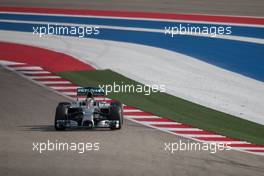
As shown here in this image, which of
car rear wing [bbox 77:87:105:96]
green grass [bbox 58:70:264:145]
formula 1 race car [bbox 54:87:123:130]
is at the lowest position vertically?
green grass [bbox 58:70:264:145]

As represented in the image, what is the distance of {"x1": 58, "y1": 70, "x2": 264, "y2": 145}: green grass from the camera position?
25.2m

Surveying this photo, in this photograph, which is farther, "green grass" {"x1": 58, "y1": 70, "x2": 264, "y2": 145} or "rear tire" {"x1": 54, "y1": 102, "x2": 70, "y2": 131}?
"green grass" {"x1": 58, "y1": 70, "x2": 264, "y2": 145}

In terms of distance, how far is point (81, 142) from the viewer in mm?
21969

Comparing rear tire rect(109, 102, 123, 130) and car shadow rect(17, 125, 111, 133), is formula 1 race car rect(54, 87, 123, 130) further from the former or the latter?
car shadow rect(17, 125, 111, 133)

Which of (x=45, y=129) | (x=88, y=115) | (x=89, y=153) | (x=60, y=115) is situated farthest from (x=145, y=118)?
(x=89, y=153)

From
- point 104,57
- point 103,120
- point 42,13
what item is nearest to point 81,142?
point 103,120

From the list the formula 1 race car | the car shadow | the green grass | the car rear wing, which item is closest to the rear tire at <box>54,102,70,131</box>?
the formula 1 race car

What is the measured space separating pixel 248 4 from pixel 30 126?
2459 cm

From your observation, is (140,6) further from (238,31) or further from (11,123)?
(11,123)

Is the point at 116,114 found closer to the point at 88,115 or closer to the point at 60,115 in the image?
the point at 88,115

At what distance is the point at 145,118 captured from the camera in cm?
2584

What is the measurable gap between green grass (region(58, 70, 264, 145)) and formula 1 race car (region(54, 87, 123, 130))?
9.65ft

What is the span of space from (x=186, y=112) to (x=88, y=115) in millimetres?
4720

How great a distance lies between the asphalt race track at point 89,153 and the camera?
754 inches
